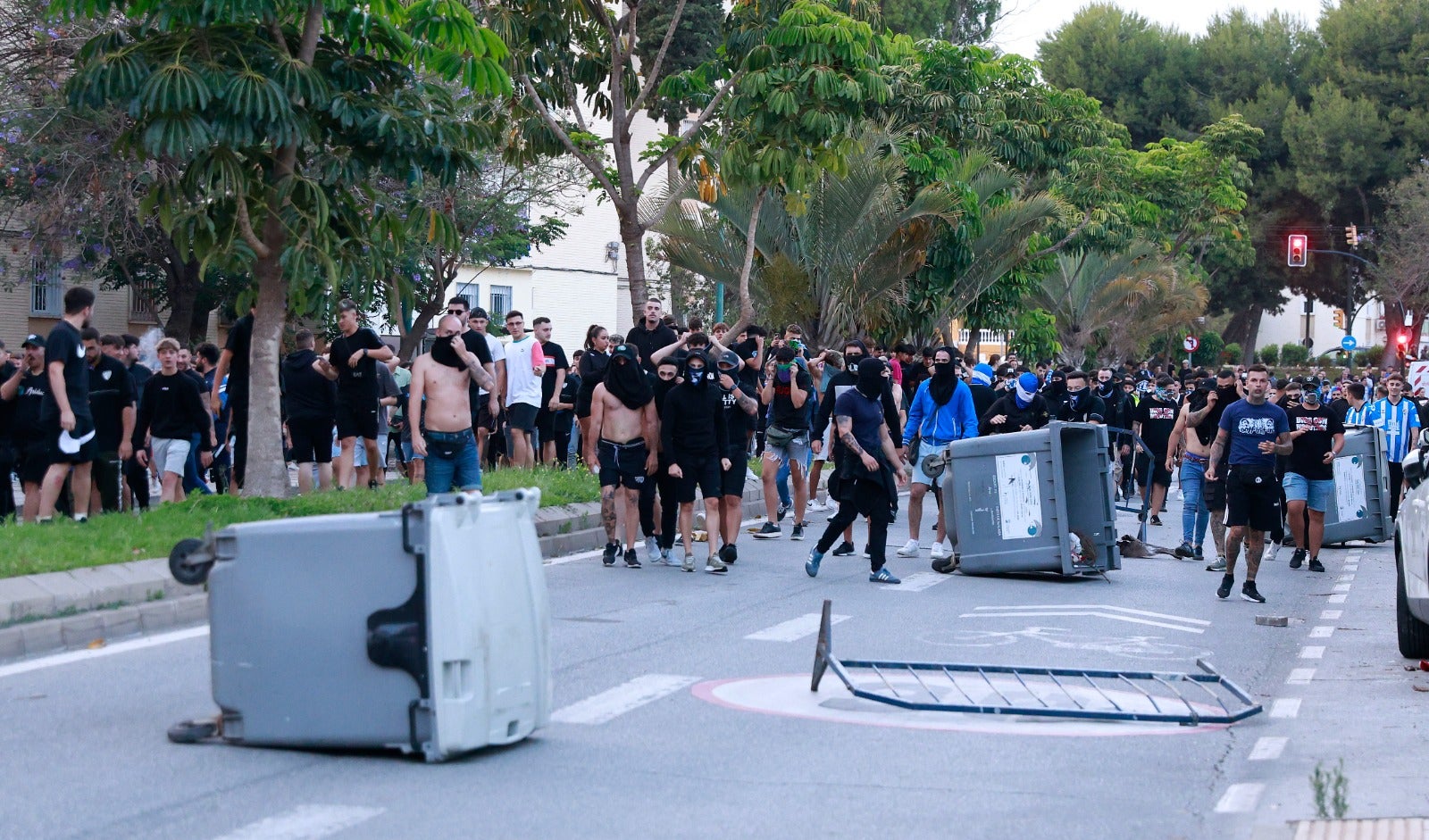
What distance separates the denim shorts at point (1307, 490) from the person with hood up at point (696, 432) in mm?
5613

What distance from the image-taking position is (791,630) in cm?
1044

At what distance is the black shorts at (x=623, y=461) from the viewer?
13305 millimetres

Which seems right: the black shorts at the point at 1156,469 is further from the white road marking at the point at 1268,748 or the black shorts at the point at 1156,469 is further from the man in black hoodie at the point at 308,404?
the white road marking at the point at 1268,748

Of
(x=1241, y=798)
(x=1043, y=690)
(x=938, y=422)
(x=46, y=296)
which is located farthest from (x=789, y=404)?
(x=46, y=296)

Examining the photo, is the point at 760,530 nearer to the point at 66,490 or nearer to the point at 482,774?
the point at 66,490

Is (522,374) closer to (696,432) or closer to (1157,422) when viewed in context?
(696,432)

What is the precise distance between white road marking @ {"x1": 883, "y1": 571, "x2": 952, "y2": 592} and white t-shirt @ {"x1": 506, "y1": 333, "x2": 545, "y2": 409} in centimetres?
581

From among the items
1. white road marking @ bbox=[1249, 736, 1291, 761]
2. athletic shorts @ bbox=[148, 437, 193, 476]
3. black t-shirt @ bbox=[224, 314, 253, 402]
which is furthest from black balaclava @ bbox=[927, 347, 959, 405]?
white road marking @ bbox=[1249, 736, 1291, 761]

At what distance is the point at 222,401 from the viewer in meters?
18.7

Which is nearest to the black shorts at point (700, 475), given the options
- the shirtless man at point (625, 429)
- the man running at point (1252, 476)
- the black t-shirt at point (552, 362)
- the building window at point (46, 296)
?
the shirtless man at point (625, 429)

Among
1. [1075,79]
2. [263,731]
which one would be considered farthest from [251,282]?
[1075,79]

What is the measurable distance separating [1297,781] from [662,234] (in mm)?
21079

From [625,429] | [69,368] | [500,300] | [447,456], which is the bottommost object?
[447,456]

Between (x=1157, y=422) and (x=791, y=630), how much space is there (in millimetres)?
11825
